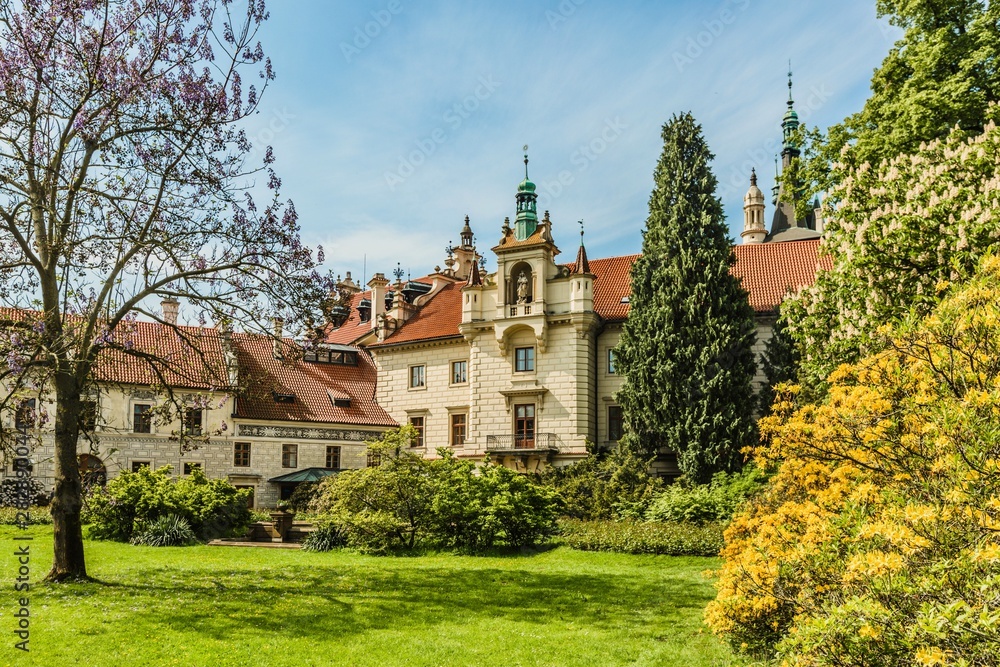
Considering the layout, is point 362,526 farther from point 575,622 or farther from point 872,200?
point 872,200

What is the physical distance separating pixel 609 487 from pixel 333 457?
17.0 m

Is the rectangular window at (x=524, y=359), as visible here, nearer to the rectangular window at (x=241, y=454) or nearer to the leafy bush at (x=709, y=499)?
the leafy bush at (x=709, y=499)

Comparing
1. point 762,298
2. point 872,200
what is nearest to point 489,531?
point 872,200

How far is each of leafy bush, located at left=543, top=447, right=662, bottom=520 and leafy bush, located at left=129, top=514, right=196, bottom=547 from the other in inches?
483

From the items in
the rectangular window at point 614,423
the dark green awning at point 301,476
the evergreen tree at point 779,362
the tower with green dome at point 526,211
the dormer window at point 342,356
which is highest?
the tower with green dome at point 526,211

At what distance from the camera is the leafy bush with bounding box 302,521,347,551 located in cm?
2225

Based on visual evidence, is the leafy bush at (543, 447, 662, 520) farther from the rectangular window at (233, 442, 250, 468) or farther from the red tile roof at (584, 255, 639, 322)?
the rectangular window at (233, 442, 250, 468)

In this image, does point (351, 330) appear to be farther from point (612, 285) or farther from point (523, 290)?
point (612, 285)

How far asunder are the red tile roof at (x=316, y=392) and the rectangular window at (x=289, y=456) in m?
1.43

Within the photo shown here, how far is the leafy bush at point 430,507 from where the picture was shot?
21625mm

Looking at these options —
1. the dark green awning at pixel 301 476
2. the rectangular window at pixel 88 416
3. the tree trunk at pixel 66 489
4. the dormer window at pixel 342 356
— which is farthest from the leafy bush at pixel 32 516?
the dormer window at pixel 342 356

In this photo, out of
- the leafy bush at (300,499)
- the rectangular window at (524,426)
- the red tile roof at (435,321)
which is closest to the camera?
the leafy bush at (300,499)

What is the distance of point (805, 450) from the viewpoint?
10.1 metres

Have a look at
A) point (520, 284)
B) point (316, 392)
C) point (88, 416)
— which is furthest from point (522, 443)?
point (88, 416)
